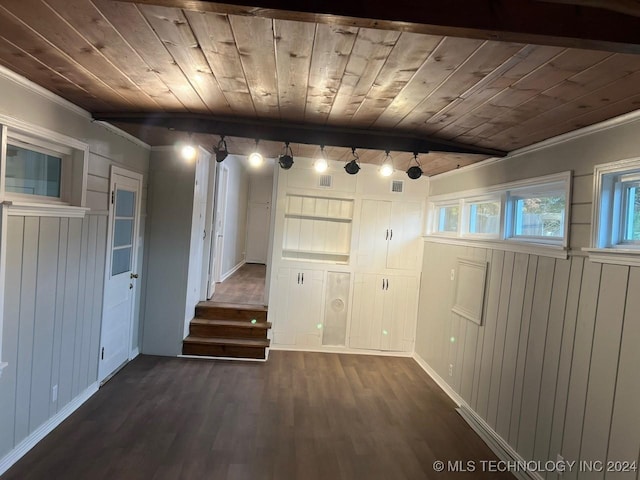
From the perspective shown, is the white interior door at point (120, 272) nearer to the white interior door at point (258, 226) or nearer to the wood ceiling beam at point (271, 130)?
the wood ceiling beam at point (271, 130)

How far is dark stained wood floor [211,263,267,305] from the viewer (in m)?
5.46

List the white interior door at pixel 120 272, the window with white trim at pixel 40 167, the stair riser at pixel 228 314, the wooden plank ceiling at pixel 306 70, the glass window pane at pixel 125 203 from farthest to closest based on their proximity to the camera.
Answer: the stair riser at pixel 228 314 → the glass window pane at pixel 125 203 → the white interior door at pixel 120 272 → the window with white trim at pixel 40 167 → the wooden plank ceiling at pixel 306 70

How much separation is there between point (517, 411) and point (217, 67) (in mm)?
3094

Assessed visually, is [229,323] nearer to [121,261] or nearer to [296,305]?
[296,305]

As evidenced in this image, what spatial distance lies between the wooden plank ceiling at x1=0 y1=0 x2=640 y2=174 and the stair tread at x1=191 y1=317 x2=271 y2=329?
2729 millimetres

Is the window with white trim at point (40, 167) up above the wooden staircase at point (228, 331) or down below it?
above

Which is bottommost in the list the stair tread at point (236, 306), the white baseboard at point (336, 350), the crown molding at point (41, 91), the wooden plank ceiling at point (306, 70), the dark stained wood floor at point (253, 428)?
the dark stained wood floor at point (253, 428)

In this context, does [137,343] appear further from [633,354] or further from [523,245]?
[633,354]

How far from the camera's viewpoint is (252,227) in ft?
31.4

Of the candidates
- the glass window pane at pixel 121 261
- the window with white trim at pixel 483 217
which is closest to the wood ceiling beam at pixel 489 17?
the window with white trim at pixel 483 217

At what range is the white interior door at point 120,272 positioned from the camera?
3672 mm

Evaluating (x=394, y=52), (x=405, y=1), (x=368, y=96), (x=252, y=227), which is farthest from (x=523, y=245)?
(x=252, y=227)

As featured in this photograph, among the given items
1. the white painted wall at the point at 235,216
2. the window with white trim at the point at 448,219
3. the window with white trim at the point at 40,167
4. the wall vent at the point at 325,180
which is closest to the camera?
the window with white trim at the point at 40,167

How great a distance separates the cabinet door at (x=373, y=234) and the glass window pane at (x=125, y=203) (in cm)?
270
